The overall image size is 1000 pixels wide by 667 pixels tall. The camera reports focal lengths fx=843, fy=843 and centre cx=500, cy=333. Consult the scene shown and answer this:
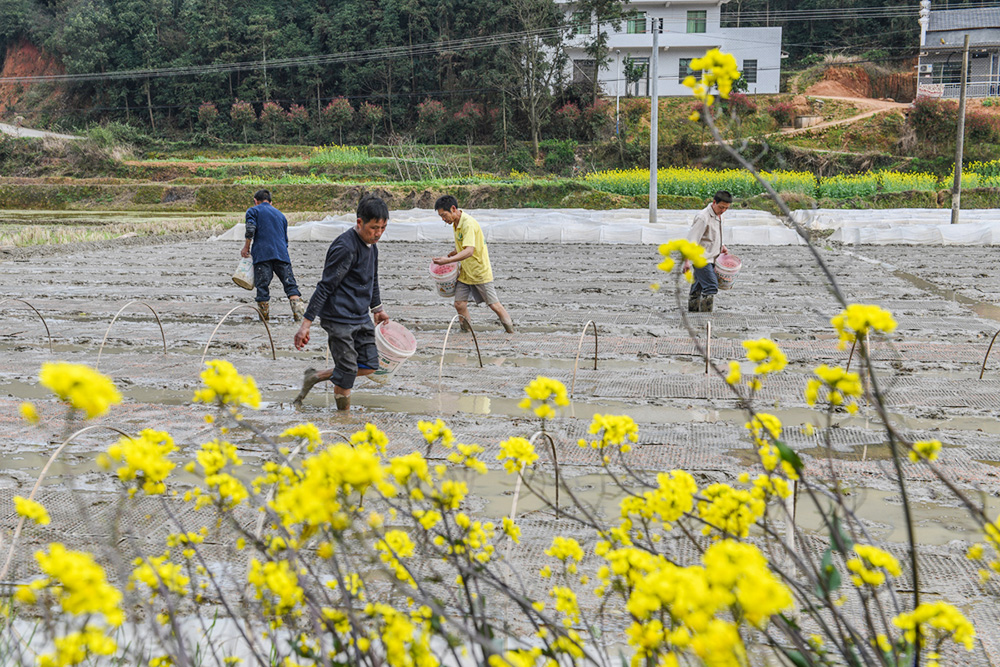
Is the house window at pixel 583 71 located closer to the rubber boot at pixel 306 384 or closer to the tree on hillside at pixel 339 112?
the tree on hillside at pixel 339 112

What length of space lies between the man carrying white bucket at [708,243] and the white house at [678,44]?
96.8ft

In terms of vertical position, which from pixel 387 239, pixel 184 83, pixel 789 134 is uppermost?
pixel 184 83

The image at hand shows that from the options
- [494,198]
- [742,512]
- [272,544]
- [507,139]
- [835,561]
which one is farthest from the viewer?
[507,139]

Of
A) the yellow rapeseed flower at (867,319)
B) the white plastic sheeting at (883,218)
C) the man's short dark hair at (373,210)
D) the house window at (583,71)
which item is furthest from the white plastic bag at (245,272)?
the house window at (583,71)

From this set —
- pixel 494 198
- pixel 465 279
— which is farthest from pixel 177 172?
pixel 465 279

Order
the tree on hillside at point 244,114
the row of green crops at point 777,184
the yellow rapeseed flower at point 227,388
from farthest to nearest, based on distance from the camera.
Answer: the tree on hillside at point 244,114
the row of green crops at point 777,184
the yellow rapeseed flower at point 227,388

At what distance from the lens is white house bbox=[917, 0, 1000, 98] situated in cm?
3559

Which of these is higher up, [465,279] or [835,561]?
[465,279]

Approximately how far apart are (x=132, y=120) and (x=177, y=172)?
37.8ft

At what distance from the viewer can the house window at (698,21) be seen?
37.1 metres

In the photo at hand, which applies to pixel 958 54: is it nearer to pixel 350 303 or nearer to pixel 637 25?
pixel 637 25

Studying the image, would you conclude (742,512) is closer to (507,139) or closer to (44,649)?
(44,649)

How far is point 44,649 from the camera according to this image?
253cm

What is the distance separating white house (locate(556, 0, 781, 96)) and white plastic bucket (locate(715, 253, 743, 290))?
2967 cm
